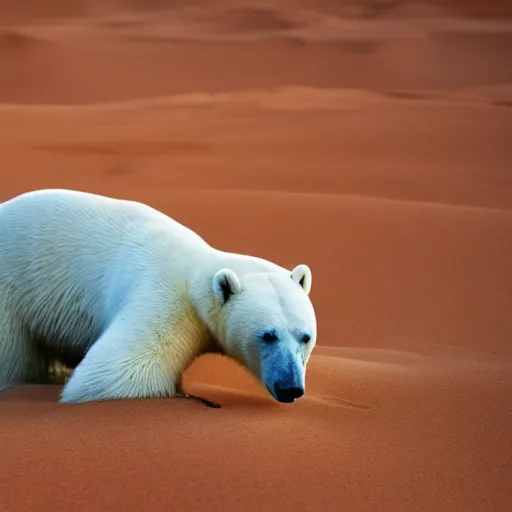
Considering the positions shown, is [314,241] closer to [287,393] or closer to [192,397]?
[192,397]

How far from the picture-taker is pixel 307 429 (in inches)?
127

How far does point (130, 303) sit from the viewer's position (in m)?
3.80

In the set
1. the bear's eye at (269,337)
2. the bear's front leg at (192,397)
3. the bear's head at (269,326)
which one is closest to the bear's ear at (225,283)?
the bear's head at (269,326)

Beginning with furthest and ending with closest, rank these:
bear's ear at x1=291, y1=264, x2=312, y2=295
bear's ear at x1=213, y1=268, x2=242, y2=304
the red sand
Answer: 1. bear's ear at x1=291, y1=264, x2=312, y2=295
2. bear's ear at x1=213, y1=268, x2=242, y2=304
3. the red sand

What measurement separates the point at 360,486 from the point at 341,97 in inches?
700

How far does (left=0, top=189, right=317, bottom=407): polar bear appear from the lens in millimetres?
3586

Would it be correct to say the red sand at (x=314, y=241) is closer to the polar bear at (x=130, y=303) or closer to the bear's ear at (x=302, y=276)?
the polar bear at (x=130, y=303)

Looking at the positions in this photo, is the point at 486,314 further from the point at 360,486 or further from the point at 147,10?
the point at 147,10

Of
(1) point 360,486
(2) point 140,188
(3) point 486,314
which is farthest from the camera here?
(2) point 140,188

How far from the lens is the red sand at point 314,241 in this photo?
2.81 m

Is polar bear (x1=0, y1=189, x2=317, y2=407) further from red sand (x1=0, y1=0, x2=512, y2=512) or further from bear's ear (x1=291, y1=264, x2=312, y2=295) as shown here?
red sand (x1=0, y1=0, x2=512, y2=512)

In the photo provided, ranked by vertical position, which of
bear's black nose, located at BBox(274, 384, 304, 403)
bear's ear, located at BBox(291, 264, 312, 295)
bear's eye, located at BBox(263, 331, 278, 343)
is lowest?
bear's black nose, located at BBox(274, 384, 304, 403)

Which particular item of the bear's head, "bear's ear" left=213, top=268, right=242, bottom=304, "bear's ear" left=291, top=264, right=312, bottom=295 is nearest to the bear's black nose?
Answer: the bear's head

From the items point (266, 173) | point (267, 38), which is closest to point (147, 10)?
point (267, 38)
